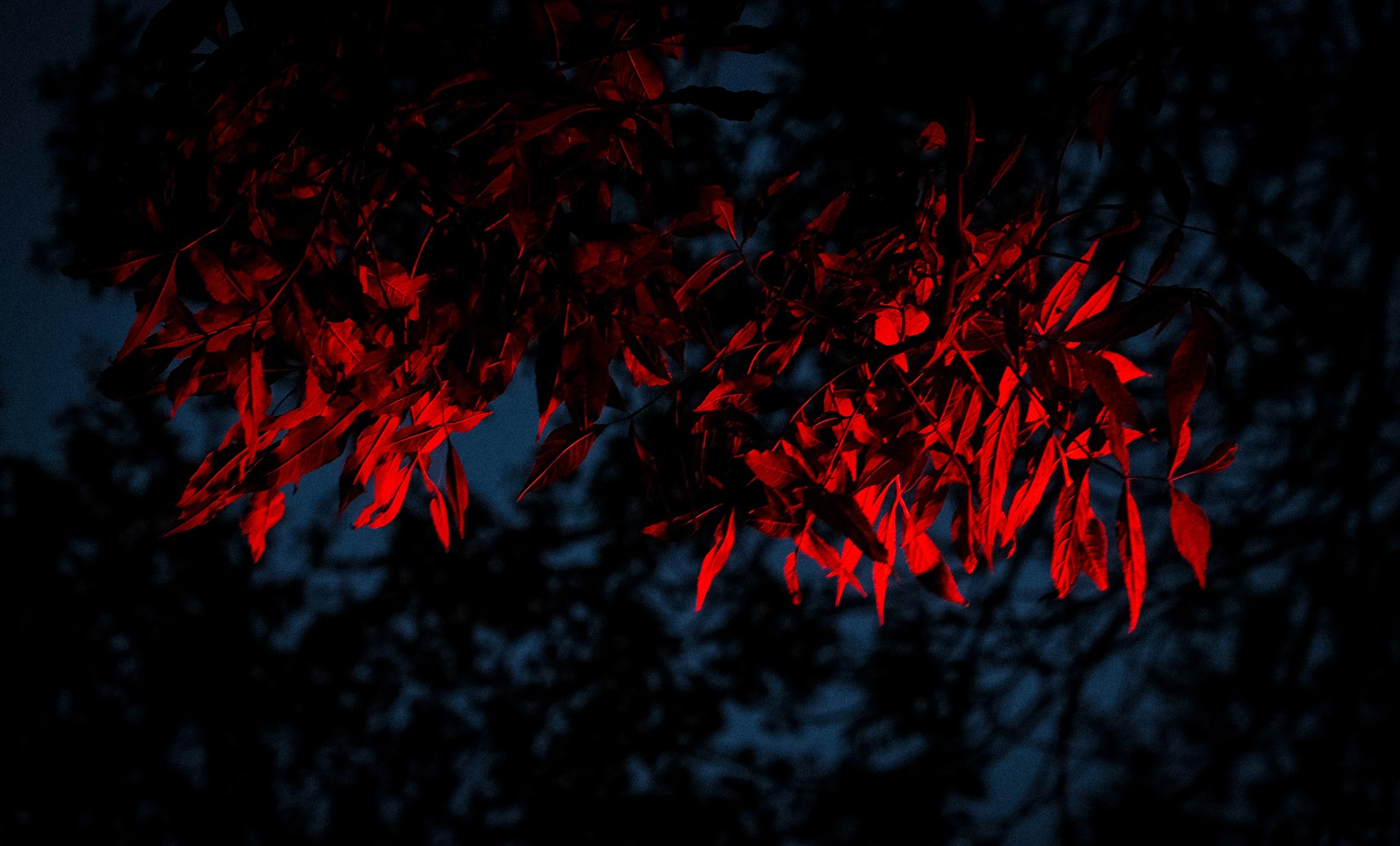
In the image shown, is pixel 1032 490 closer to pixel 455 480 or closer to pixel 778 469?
pixel 778 469

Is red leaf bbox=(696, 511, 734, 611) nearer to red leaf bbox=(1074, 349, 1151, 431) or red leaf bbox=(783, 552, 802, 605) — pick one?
red leaf bbox=(783, 552, 802, 605)

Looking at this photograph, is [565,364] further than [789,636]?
No

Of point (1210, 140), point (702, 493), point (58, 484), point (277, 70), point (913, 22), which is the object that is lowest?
point (58, 484)

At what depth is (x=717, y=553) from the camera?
894mm

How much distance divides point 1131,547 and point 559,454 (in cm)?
59

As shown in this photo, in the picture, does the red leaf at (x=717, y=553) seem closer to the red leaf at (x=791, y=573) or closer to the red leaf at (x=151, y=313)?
the red leaf at (x=791, y=573)

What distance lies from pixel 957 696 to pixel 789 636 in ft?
1.89

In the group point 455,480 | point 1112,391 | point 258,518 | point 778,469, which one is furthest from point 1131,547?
point 258,518

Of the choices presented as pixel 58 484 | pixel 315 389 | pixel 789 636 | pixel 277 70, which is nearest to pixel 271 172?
pixel 277 70

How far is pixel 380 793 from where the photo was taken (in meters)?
2.74

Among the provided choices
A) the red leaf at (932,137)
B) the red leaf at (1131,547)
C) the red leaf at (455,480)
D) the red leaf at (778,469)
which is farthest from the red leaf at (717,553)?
the red leaf at (932,137)

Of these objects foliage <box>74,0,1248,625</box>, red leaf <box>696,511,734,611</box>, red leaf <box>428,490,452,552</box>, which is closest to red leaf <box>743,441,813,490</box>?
foliage <box>74,0,1248,625</box>

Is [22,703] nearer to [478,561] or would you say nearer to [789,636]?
[478,561]

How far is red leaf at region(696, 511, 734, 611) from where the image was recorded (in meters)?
0.87
